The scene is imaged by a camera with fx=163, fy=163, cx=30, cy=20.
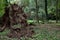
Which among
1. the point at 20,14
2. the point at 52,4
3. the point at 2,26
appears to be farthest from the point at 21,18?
the point at 52,4

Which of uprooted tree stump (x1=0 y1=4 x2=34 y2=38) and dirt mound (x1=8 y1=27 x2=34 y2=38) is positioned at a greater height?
uprooted tree stump (x1=0 y1=4 x2=34 y2=38)

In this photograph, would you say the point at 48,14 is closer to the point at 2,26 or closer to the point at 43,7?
the point at 43,7

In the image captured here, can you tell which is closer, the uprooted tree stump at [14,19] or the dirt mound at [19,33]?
the dirt mound at [19,33]

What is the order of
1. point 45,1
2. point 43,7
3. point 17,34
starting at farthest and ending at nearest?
point 43,7 < point 45,1 < point 17,34

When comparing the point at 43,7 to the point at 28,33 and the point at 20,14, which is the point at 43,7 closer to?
the point at 20,14

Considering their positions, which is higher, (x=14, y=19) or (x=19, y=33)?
(x=14, y=19)

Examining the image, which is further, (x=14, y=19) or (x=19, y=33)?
(x=14, y=19)

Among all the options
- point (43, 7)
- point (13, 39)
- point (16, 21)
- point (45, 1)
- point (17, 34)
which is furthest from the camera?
point (43, 7)

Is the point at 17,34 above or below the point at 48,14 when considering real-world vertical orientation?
above

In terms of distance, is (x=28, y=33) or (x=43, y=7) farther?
(x=43, y=7)

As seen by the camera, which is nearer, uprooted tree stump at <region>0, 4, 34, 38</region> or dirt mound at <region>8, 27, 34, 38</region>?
dirt mound at <region>8, 27, 34, 38</region>

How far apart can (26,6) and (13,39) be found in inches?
548

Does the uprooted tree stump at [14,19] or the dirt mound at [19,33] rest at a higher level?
the uprooted tree stump at [14,19]

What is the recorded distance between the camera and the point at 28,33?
11.0m
